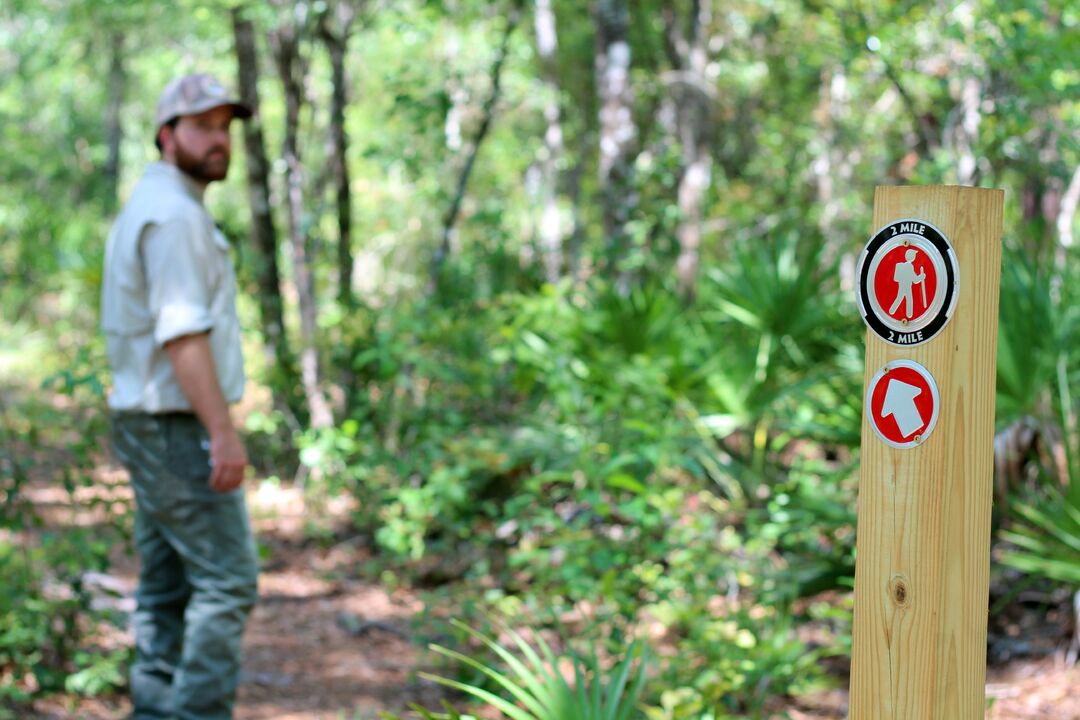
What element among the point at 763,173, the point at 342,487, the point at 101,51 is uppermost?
the point at 101,51

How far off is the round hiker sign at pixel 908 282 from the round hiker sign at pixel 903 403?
50mm

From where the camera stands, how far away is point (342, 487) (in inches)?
265

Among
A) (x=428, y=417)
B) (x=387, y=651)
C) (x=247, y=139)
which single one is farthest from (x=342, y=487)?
(x=247, y=139)

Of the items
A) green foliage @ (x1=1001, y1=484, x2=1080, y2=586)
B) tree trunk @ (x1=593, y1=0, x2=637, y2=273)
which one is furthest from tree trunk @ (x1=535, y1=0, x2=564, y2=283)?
green foliage @ (x1=1001, y1=484, x2=1080, y2=586)

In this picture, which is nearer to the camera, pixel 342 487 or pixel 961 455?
pixel 961 455

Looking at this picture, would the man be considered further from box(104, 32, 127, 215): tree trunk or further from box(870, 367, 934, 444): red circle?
box(104, 32, 127, 215): tree trunk

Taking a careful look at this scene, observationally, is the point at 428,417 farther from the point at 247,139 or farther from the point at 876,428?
the point at 876,428

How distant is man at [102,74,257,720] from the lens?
347 cm

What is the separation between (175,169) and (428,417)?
3.38m

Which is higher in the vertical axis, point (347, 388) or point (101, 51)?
point (101, 51)

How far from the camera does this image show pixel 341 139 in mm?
7727

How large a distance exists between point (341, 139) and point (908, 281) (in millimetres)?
6400

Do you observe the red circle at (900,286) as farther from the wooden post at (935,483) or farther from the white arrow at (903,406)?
the white arrow at (903,406)

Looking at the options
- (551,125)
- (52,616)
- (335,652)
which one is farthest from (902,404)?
(551,125)
